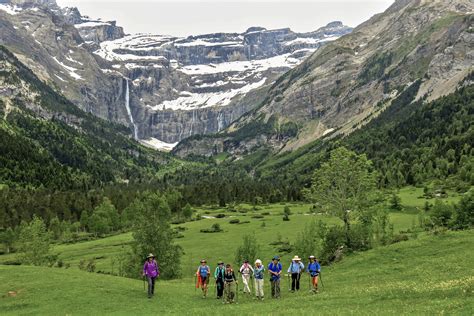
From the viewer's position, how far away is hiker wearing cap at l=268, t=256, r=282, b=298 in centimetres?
4266

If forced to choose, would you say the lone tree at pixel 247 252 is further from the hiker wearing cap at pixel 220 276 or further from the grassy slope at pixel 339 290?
the hiker wearing cap at pixel 220 276

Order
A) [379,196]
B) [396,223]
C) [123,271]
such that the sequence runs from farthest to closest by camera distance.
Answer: [396,223], [123,271], [379,196]

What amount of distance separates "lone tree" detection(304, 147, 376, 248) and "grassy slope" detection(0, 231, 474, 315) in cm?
2197

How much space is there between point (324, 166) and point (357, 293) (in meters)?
45.6

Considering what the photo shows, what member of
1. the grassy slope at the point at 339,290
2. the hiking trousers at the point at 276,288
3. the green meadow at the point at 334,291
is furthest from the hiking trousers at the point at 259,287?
the hiking trousers at the point at 276,288

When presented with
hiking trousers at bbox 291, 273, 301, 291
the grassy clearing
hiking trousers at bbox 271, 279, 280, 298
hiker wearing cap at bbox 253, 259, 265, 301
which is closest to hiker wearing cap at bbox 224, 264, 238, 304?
hiker wearing cap at bbox 253, 259, 265, 301

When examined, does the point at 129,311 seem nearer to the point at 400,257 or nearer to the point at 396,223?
the point at 400,257

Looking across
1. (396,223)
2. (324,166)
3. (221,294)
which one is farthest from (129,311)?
(396,223)

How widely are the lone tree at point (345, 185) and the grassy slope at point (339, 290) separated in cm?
2197

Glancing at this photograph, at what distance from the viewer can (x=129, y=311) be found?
3922 centimetres

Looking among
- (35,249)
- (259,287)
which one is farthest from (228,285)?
(35,249)

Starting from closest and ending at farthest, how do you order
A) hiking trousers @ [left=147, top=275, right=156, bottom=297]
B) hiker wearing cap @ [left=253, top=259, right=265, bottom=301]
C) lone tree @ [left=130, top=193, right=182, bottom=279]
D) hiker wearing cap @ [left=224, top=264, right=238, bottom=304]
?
hiker wearing cap @ [left=253, top=259, right=265, bottom=301] < hiker wearing cap @ [left=224, top=264, right=238, bottom=304] < hiking trousers @ [left=147, top=275, right=156, bottom=297] < lone tree @ [left=130, top=193, right=182, bottom=279]

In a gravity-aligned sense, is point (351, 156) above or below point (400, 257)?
above

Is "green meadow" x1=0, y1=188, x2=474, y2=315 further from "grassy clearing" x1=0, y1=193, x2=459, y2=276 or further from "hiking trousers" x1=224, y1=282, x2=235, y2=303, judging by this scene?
"grassy clearing" x1=0, y1=193, x2=459, y2=276
